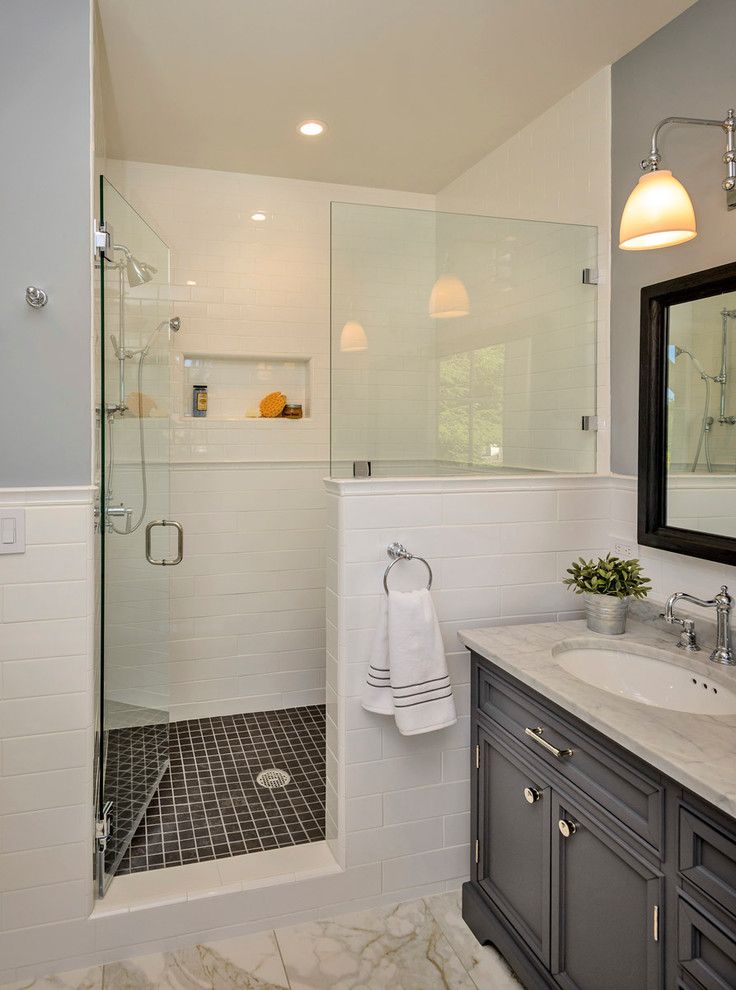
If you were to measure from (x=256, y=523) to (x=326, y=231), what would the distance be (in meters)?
1.55

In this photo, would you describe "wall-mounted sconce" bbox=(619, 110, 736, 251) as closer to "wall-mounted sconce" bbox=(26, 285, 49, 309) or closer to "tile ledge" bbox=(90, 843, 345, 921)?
"wall-mounted sconce" bbox=(26, 285, 49, 309)

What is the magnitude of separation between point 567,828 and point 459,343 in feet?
4.80

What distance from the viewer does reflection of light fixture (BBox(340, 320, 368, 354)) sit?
2.24 m

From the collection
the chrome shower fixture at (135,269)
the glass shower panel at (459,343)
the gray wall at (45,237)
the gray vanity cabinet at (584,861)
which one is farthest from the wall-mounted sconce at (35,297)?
the gray vanity cabinet at (584,861)

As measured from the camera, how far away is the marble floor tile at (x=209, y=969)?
1920 mm

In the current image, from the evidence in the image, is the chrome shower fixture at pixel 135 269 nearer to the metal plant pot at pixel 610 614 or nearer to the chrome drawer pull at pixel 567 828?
the metal plant pot at pixel 610 614

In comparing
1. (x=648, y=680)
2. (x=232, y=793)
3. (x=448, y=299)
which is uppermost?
(x=448, y=299)

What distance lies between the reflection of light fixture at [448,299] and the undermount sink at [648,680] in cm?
113

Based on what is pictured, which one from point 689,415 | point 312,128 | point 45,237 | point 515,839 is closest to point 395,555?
point 515,839

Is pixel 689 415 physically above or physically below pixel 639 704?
above

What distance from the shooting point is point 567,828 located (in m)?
1.65

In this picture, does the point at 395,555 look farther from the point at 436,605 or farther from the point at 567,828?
the point at 567,828

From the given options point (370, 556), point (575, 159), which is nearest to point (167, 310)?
point (370, 556)

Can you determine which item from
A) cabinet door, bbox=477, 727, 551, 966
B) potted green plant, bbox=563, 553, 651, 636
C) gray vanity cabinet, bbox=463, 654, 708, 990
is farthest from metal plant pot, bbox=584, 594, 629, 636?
cabinet door, bbox=477, 727, 551, 966
